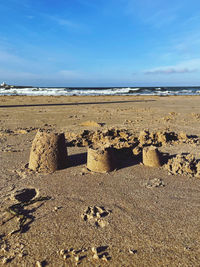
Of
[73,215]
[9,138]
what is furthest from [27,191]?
[9,138]

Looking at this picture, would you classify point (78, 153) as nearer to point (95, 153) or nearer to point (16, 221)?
point (95, 153)

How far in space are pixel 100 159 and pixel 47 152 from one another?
2.96 feet

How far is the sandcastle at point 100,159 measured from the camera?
3562 mm

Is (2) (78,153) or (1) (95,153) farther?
(2) (78,153)

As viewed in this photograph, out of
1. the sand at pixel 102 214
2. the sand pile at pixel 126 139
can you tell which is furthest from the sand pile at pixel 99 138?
the sand at pixel 102 214

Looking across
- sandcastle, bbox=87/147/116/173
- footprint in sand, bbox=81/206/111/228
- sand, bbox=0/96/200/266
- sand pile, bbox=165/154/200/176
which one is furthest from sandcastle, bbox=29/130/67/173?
sand pile, bbox=165/154/200/176

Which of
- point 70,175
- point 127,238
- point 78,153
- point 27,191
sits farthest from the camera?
point 78,153

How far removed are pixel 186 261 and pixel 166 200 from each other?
98 cm

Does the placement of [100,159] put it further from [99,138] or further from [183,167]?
[99,138]

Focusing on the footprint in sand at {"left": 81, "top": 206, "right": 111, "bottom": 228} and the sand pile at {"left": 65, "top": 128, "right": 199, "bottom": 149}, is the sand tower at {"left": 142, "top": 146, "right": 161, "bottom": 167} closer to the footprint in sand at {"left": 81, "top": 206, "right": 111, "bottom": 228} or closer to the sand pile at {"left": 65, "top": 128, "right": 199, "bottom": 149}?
the sand pile at {"left": 65, "top": 128, "right": 199, "bottom": 149}

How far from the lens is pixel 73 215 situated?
252 cm

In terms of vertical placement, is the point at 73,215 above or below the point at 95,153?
below

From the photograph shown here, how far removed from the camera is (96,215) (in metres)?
2.50

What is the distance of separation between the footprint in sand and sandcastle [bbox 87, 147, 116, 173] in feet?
3.38
